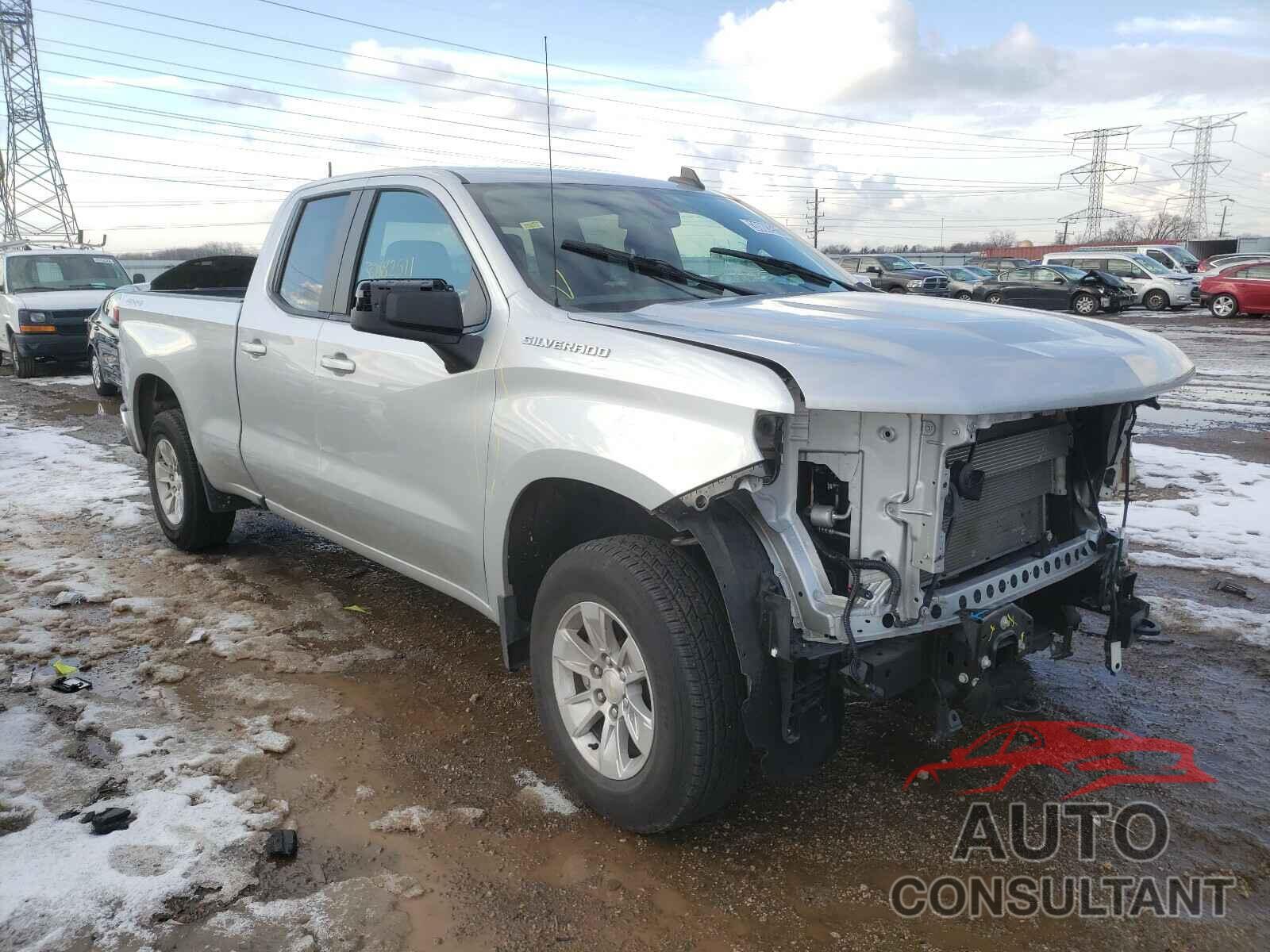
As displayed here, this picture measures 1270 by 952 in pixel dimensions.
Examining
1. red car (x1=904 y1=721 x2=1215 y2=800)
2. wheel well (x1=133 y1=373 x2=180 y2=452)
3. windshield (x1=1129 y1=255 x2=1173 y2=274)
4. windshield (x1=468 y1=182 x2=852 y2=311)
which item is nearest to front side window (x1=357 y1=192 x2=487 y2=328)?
windshield (x1=468 y1=182 x2=852 y2=311)

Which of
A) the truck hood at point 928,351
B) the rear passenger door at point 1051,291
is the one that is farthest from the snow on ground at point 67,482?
the rear passenger door at point 1051,291

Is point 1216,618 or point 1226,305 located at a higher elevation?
point 1216,618

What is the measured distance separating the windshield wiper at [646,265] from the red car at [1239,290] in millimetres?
26471

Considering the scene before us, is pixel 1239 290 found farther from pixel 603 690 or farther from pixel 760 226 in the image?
pixel 603 690

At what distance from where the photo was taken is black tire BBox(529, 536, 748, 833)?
2.72 m

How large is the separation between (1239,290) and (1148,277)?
4041 millimetres

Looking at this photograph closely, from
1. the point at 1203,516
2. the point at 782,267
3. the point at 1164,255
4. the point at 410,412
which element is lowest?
the point at 1203,516

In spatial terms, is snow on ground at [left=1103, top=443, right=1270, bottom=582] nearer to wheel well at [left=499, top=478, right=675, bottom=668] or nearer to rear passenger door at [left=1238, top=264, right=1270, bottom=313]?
wheel well at [left=499, top=478, right=675, bottom=668]

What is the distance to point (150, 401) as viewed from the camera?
6125 mm

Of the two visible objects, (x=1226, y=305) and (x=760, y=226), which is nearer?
(x=760, y=226)

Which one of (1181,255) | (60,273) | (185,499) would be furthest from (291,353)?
(1181,255)

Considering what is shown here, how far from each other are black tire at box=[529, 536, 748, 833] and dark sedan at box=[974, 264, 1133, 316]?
27.1m

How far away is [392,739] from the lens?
3740mm

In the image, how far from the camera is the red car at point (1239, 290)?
24984 mm
